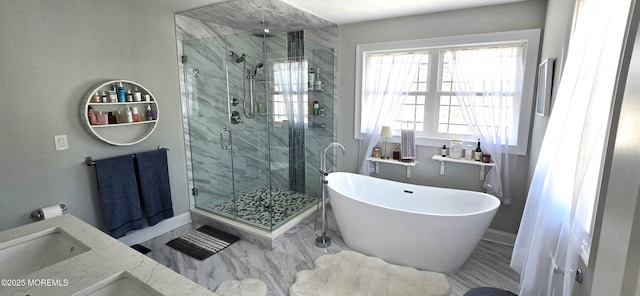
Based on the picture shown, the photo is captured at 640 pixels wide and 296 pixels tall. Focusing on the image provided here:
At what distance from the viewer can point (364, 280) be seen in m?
2.44

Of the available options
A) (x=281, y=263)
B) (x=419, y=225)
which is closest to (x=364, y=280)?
(x=419, y=225)

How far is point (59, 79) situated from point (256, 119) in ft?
6.30

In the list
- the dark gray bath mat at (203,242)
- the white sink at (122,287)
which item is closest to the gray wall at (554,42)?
the white sink at (122,287)

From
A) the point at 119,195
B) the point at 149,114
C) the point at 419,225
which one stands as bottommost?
the point at 419,225

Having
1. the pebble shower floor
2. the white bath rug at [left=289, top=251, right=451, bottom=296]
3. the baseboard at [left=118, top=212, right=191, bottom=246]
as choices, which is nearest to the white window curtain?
the pebble shower floor

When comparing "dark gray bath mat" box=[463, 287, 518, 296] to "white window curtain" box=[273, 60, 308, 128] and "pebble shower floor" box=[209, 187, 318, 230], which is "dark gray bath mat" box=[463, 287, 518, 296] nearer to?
"pebble shower floor" box=[209, 187, 318, 230]

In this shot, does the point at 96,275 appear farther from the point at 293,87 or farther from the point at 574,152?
the point at 293,87

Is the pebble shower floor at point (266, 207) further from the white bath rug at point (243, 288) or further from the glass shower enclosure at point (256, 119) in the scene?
the white bath rug at point (243, 288)

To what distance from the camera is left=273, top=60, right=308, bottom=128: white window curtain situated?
3545mm

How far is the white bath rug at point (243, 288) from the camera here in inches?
90.5

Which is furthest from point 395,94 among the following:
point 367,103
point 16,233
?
point 16,233

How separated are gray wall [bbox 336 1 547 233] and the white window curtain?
467 mm

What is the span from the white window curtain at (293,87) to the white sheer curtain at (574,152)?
2.60 m

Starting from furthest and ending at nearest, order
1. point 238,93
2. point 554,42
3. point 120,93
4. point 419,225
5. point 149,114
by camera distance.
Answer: point 238,93
point 149,114
point 120,93
point 419,225
point 554,42
